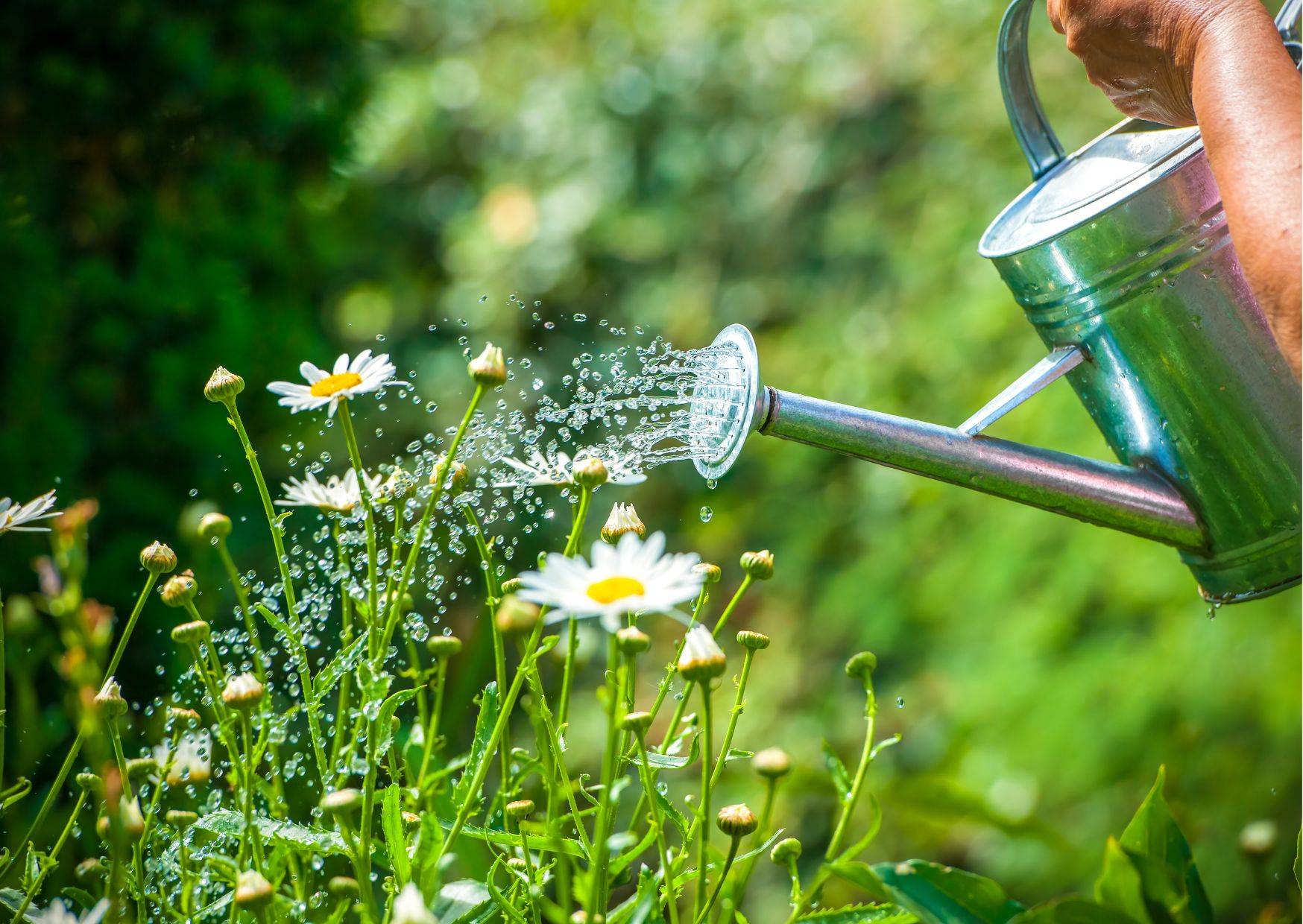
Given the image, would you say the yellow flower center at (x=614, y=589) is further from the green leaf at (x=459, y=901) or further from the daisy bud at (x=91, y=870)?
the daisy bud at (x=91, y=870)

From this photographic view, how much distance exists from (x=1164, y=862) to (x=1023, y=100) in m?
0.54

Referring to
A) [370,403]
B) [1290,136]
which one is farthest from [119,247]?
[1290,136]

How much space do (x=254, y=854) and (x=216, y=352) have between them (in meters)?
1.26

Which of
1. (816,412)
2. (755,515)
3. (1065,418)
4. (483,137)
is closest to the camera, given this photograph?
(816,412)

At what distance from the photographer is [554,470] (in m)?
0.65

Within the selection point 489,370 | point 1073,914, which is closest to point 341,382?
point 489,370

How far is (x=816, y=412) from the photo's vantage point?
26.8 inches

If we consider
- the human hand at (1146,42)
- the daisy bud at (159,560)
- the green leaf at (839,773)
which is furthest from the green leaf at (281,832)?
the human hand at (1146,42)

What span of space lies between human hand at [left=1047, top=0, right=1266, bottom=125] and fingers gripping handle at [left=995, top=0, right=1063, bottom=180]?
0.40 feet

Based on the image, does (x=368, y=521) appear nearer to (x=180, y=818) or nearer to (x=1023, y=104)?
(x=180, y=818)

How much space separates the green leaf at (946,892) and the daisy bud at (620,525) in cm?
21

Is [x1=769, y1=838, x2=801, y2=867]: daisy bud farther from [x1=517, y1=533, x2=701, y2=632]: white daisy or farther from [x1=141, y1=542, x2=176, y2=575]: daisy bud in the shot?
[x1=141, y1=542, x2=176, y2=575]: daisy bud

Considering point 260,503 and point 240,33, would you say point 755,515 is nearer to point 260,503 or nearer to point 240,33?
point 260,503

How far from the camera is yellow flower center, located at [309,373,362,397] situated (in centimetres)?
59
